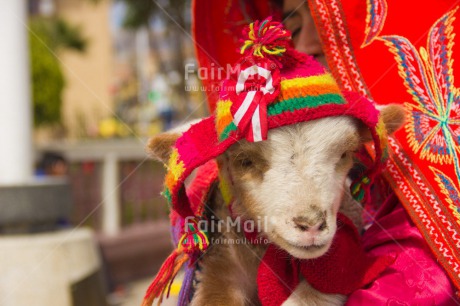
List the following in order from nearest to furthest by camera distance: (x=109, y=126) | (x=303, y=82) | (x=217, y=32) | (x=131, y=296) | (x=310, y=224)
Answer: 1. (x=310, y=224)
2. (x=303, y=82)
3. (x=217, y=32)
4. (x=131, y=296)
5. (x=109, y=126)

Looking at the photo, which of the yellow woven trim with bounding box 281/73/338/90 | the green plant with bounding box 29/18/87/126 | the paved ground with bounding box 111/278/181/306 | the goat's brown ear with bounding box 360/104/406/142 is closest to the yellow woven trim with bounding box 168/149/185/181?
the yellow woven trim with bounding box 281/73/338/90

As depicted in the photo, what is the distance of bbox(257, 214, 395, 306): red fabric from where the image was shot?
1.63 m

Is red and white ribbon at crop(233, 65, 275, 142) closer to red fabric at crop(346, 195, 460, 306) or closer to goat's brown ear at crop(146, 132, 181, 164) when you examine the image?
goat's brown ear at crop(146, 132, 181, 164)

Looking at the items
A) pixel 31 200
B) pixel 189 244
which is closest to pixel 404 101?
pixel 189 244

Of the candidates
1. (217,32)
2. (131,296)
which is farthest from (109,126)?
(217,32)

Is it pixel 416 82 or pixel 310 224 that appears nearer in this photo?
pixel 310 224

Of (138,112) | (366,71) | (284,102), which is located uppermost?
(138,112)

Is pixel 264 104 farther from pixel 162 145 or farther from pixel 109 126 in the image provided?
pixel 109 126

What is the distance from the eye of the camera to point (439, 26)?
175 cm

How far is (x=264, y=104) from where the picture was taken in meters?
1.52

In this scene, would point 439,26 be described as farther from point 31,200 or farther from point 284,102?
point 31,200

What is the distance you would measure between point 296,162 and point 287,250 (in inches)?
8.5

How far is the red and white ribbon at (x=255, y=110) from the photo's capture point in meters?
1.51

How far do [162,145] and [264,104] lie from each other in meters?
0.38
